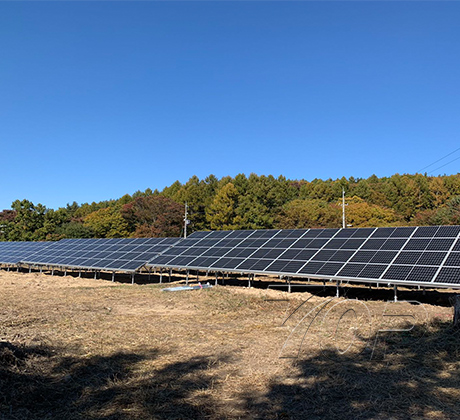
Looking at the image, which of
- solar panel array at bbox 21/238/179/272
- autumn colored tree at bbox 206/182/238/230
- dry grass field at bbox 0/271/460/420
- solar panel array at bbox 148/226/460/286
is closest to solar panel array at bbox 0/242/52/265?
solar panel array at bbox 21/238/179/272

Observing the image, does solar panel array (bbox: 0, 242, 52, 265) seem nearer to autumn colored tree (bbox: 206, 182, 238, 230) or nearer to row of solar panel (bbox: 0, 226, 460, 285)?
row of solar panel (bbox: 0, 226, 460, 285)

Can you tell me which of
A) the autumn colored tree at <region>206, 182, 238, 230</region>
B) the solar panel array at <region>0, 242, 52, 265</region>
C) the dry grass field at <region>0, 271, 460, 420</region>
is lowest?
the dry grass field at <region>0, 271, 460, 420</region>

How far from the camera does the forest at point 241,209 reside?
67188 millimetres

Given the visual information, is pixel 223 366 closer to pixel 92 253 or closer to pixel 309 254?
pixel 309 254

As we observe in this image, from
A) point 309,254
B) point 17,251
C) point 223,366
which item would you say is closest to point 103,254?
point 17,251

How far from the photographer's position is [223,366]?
348 inches

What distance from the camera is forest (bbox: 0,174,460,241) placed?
6719 centimetres

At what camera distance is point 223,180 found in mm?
88375

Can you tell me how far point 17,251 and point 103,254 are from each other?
55.6 ft

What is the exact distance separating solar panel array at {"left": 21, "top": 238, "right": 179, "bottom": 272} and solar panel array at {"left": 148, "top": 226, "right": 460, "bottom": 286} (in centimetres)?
196

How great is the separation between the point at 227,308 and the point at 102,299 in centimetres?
727

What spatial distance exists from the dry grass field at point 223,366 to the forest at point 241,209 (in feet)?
163

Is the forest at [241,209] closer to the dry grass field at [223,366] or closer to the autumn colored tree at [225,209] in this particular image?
the autumn colored tree at [225,209]

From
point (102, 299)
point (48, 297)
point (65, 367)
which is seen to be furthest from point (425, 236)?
point (48, 297)
